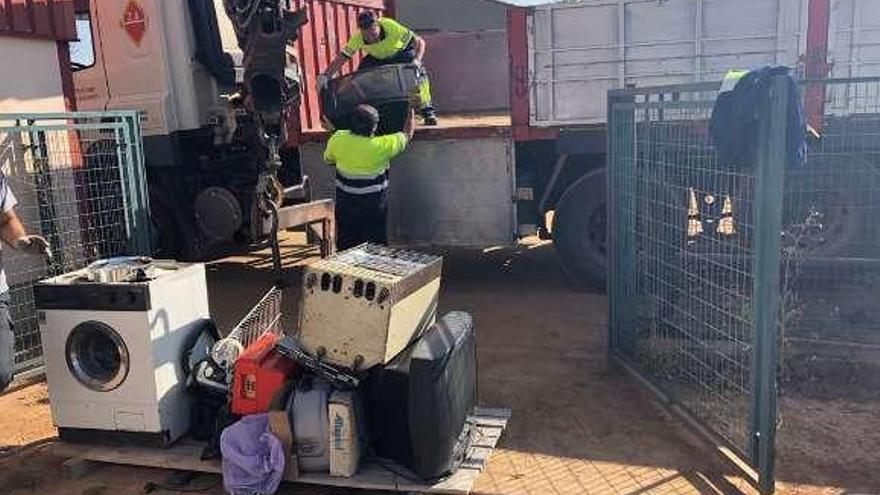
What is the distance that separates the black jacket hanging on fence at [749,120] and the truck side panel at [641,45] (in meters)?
3.17

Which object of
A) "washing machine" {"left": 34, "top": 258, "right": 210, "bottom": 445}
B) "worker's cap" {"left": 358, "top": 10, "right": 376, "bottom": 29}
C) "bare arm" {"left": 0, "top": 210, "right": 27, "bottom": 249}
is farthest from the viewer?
"worker's cap" {"left": 358, "top": 10, "right": 376, "bottom": 29}

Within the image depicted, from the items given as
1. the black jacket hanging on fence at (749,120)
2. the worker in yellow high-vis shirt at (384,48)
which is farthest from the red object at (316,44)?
the black jacket hanging on fence at (749,120)

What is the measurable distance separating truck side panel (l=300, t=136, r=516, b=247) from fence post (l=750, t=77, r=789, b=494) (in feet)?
12.5

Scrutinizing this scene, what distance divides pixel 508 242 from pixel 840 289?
2.86 meters

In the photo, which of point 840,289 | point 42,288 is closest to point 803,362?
point 840,289

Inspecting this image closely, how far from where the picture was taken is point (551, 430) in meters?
4.53

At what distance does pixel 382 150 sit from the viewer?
618cm

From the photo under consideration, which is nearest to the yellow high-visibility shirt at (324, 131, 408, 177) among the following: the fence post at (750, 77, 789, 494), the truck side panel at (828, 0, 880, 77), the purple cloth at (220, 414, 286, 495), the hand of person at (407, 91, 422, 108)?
the hand of person at (407, 91, 422, 108)

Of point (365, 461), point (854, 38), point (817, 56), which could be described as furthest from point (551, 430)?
point (854, 38)

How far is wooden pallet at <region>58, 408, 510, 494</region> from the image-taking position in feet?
12.4

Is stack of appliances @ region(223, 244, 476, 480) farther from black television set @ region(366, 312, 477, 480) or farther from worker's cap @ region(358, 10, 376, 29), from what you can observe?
worker's cap @ region(358, 10, 376, 29)

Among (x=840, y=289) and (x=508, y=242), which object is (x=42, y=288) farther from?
(x=840, y=289)

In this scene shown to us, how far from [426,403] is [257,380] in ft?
2.96

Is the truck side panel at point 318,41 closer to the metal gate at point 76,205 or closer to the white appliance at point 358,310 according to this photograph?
the metal gate at point 76,205
